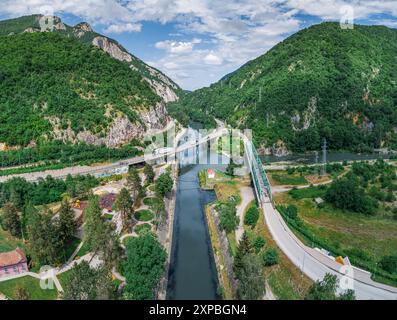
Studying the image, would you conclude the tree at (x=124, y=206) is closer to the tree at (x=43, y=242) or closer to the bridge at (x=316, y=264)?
the tree at (x=43, y=242)

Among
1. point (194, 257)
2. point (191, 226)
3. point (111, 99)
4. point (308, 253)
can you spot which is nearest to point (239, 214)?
point (191, 226)

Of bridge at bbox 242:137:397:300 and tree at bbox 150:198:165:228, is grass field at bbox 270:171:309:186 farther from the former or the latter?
tree at bbox 150:198:165:228

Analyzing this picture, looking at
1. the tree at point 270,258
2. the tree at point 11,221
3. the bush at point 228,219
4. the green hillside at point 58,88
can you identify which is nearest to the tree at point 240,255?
the tree at point 270,258

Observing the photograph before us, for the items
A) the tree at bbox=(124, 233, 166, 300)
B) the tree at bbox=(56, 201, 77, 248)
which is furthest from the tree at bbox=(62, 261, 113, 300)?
the tree at bbox=(56, 201, 77, 248)

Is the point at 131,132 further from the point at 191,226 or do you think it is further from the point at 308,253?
the point at 308,253

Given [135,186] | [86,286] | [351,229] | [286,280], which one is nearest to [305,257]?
[286,280]

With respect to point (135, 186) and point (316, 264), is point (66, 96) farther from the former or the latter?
point (316, 264)

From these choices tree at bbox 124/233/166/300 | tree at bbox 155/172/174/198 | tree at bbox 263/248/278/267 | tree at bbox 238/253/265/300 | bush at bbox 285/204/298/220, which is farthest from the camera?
tree at bbox 155/172/174/198
